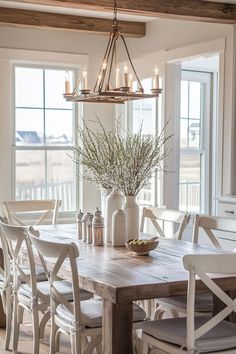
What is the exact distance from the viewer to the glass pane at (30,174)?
6.14 m

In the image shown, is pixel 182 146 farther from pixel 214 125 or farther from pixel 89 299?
pixel 89 299

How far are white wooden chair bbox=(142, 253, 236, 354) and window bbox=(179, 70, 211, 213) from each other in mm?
3504

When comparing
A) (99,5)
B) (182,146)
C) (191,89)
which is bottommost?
(182,146)

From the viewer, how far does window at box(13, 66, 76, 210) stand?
613 centimetres

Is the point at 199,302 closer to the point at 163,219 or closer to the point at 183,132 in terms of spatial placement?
the point at 163,219

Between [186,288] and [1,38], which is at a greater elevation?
[1,38]

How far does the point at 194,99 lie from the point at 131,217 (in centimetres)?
295

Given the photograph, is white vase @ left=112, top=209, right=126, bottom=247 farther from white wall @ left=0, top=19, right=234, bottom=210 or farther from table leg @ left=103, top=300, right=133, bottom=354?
white wall @ left=0, top=19, right=234, bottom=210

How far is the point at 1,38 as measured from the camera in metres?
5.90

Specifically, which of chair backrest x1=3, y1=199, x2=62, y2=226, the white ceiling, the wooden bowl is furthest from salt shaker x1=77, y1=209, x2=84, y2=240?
the white ceiling

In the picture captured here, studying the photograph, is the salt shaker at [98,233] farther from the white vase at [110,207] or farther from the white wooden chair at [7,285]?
the white wooden chair at [7,285]

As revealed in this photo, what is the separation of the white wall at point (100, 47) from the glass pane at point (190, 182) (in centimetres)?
92

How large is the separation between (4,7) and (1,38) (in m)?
0.42

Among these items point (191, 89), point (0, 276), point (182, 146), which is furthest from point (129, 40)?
point (0, 276)
